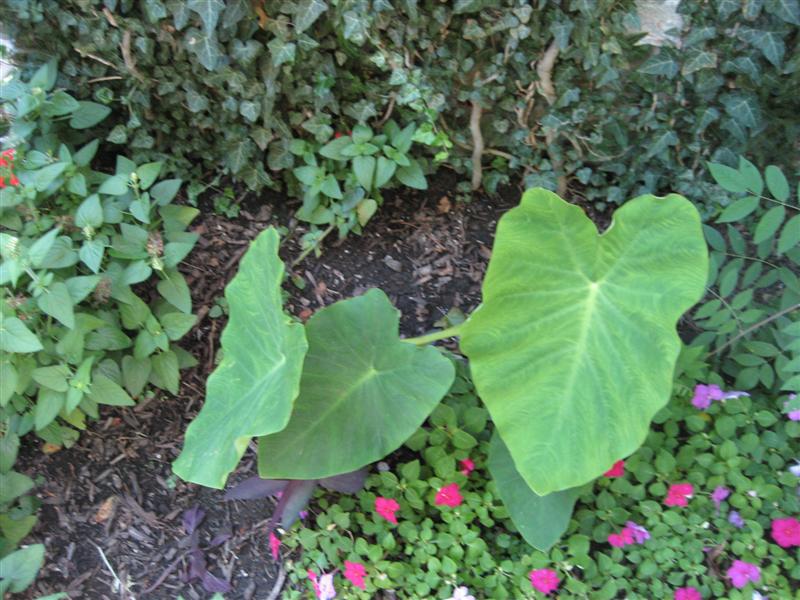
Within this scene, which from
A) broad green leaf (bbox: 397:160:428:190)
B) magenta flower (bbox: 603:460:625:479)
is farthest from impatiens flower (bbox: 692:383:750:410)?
broad green leaf (bbox: 397:160:428:190)

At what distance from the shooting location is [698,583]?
1.83m

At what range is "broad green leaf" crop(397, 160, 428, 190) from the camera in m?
2.39

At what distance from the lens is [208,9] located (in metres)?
2.04

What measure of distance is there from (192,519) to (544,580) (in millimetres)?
1018

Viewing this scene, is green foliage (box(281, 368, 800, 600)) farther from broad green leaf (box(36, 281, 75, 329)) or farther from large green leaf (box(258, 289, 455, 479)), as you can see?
broad green leaf (box(36, 281, 75, 329))

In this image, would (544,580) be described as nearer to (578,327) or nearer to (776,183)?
(578,327)

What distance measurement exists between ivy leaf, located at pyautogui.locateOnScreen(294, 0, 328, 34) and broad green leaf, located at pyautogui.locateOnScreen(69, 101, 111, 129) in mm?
683

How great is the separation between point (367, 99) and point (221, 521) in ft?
4.50

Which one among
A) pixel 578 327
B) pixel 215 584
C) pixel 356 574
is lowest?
pixel 215 584

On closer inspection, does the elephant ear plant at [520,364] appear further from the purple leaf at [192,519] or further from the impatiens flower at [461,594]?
the purple leaf at [192,519]

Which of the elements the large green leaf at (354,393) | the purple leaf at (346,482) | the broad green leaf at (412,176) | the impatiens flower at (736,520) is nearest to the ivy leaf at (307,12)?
the broad green leaf at (412,176)

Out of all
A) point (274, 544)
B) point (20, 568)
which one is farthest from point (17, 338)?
point (274, 544)

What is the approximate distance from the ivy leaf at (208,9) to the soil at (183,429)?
0.72 metres

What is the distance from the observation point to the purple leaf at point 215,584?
2.05 m
